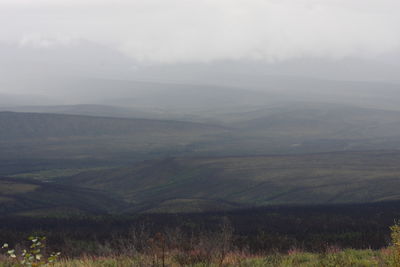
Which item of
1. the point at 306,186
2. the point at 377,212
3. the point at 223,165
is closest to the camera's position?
the point at 377,212

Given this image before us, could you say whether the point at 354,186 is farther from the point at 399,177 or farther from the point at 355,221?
the point at 355,221

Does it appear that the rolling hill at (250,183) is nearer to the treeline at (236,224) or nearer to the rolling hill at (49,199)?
the rolling hill at (49,199)

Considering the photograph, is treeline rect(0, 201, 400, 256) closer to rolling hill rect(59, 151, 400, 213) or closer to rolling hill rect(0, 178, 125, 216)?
rolling hill rect(0, 178, 125, 216)

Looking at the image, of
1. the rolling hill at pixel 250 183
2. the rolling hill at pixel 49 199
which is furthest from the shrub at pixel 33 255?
the rolling hill at pixel 250 183

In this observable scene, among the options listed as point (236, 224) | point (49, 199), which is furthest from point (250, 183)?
point (236, 224)

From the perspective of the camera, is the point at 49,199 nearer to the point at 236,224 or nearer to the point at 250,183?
the point at 250,183

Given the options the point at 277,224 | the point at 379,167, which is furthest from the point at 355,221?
the point at 379,167

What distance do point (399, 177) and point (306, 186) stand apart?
27.4 m

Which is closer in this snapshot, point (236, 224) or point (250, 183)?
point (236, 224)

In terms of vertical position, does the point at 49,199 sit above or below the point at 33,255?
below

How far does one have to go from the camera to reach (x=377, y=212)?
94.1 metres

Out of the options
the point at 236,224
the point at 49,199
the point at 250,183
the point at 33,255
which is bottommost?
the point at 250,183

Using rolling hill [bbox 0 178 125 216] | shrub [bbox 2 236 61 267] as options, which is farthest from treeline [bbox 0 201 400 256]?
shrub [bbox 2 236 61 267]

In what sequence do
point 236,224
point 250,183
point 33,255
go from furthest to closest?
point 250,183 → point 236,224 → point 33,255
